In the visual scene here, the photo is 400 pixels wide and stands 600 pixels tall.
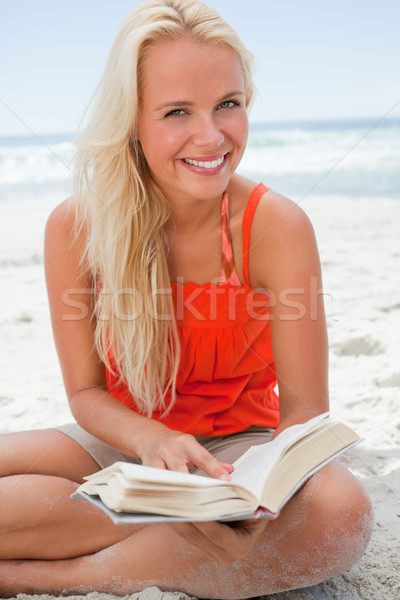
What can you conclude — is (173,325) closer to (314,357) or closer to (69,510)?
(314,357)

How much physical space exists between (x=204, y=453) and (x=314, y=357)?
1.48 ft

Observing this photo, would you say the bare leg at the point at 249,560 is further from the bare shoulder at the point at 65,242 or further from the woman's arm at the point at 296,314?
the bare shoulder at the point at 65,242

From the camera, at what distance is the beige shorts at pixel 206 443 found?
63.9 inches

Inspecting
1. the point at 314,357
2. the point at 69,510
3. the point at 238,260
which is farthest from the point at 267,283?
the point at 69,510

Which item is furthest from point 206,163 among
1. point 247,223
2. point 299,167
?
point 299,167

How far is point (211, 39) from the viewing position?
1.49 m

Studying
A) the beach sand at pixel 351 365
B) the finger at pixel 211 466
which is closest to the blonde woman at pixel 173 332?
the finger at pixel 211 466

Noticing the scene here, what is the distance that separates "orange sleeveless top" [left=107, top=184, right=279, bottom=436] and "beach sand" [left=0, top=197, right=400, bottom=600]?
458mm

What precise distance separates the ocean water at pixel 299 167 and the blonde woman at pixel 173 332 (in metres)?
5.33

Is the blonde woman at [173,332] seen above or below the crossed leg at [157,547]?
above

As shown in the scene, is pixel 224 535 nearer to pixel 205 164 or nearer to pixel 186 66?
pixel 205 164

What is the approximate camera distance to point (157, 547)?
140 cm

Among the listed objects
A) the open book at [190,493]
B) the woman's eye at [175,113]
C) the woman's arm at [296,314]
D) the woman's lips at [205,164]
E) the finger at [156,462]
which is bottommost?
the finger at [156,462]

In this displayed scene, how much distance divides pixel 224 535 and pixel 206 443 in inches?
24.6
